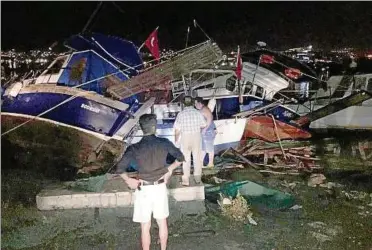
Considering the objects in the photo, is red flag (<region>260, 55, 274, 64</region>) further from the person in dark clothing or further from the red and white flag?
the person in dark clothing

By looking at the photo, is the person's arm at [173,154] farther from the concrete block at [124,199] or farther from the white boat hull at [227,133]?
the white boat hull at [227,133]

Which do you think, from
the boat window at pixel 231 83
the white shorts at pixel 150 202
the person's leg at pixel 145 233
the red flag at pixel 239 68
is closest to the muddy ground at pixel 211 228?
the person's leg at pixel 145 233

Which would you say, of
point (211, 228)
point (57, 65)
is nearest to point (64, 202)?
point (211, 228)

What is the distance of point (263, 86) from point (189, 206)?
7.24 metres

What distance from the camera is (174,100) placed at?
1352 centimetres

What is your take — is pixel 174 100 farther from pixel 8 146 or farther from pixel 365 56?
pixel 365 56

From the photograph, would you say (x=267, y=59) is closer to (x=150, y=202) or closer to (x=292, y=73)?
(x=292, y=73)

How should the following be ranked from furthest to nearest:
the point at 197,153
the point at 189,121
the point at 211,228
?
the point at 197,153, the point at 189,121, the point at 211,228

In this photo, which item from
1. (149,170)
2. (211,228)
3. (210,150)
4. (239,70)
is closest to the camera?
(149,170)

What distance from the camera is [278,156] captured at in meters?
12.5

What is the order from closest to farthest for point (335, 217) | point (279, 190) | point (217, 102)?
point (335, 217)
point (279, 190)
point (217, 102)

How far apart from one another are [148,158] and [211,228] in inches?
87.6

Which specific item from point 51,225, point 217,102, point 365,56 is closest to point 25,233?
point 51,225

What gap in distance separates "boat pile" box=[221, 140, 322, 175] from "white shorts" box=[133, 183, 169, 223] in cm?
Result: 618
